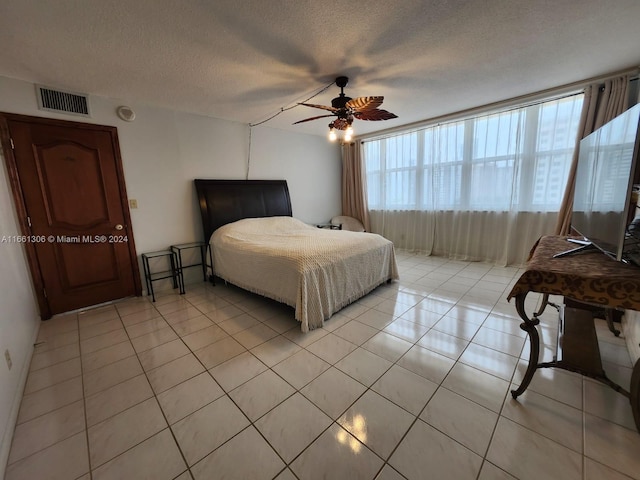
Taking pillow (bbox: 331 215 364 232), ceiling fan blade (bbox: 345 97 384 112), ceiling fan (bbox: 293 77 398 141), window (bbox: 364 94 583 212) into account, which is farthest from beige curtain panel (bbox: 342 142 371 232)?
ceiling fan blade (bbox: 345 97 384 112)

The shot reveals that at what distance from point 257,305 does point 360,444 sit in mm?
1908

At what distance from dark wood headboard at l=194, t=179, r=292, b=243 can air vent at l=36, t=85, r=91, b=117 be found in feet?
4.37

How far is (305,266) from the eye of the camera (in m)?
2.29

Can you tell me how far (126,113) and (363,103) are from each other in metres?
2.78

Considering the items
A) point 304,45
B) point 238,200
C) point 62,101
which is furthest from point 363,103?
point 62,101

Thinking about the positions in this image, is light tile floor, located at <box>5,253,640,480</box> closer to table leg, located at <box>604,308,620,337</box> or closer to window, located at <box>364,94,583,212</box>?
table leg, located at <box>604,308,620,337</box>

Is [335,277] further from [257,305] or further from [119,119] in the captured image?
[119,119]

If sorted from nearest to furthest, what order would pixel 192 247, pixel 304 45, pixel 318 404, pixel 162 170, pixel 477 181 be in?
pixel 318 404, pixel 304 45, pixel 162 170, pixel 192 247, pixel 477 181

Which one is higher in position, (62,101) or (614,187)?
(62,101)

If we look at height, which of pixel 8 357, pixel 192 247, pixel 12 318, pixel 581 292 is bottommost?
pixel 8 357

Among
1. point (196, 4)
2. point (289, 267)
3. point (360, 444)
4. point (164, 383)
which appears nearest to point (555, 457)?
point (360, 444)

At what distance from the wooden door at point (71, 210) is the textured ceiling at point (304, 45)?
1.71 feet

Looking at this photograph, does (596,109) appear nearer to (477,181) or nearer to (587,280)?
(477,181)

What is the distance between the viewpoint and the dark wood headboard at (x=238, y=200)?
3641mm
